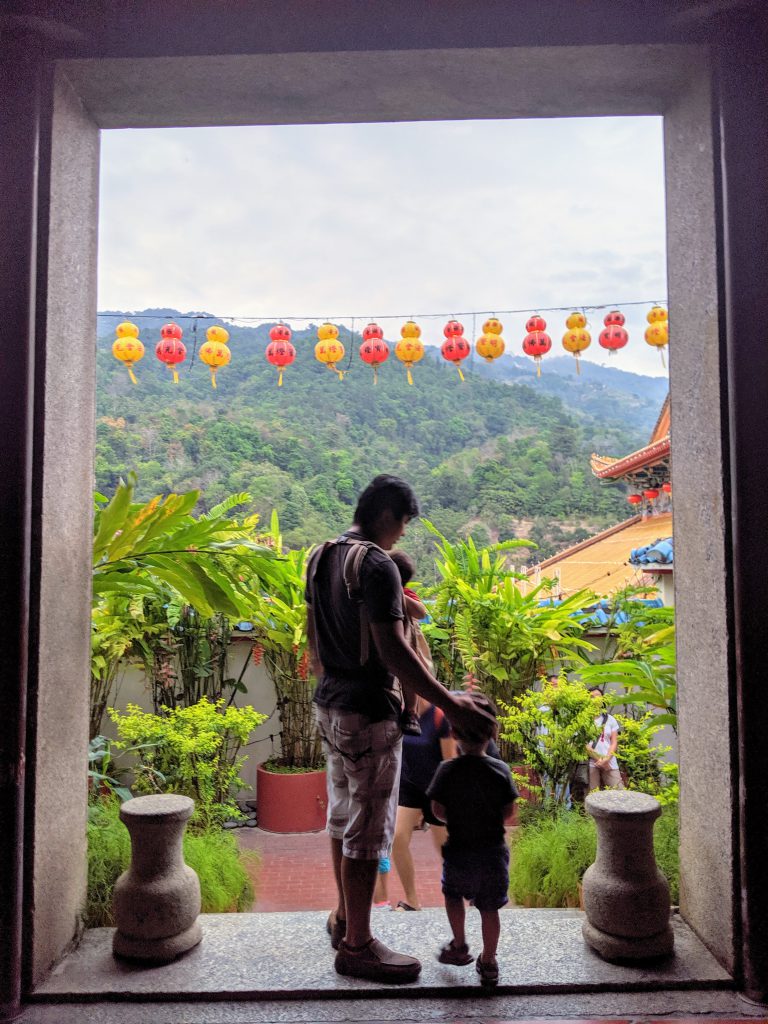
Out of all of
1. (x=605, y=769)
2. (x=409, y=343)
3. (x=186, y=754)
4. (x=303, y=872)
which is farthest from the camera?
(x=409, y=343)

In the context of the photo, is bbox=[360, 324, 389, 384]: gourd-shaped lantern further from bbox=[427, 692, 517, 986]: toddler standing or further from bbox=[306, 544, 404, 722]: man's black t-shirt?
bbox=[427, 692, 517, 986]: toddler standing

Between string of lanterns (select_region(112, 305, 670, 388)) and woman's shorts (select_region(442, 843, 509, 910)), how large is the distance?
17.6 feet

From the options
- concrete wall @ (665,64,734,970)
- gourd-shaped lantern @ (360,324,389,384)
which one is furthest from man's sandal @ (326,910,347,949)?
gourd-shaped lantern @ (360,324,389,384)

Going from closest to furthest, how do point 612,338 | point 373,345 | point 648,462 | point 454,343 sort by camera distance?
point 373,345 → point 454,343 → point 612,338 → point 648,462

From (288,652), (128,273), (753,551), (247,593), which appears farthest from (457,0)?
(128,273)

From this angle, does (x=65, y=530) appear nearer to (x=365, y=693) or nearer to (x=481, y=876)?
(x=365, y=693)

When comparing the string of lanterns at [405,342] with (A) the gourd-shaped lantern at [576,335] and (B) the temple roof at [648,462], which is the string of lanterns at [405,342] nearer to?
(A) the gourd-shaped lantern at [576,335]

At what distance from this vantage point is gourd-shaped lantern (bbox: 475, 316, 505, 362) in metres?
7.76

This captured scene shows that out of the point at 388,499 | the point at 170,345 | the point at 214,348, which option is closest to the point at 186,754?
the point at 388,499

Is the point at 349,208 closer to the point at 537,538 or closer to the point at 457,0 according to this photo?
the point at 537,538

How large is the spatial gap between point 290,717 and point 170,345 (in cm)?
427

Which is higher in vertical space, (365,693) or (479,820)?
(365,693)

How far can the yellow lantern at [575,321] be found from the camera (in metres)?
8.02

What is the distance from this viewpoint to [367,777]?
2.06 m
